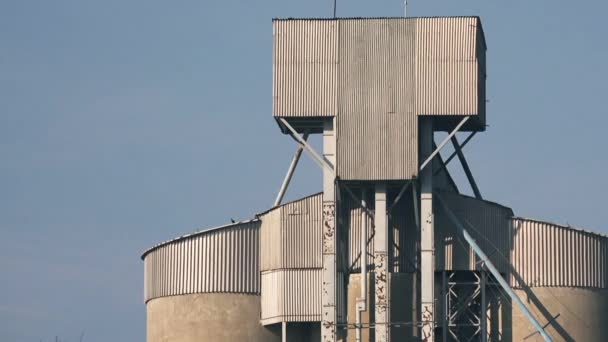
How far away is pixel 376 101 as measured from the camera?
10050cm

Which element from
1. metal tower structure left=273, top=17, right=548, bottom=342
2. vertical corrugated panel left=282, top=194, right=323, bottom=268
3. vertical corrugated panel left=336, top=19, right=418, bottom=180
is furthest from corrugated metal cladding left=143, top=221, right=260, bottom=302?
vertical corrugated panel left=336, top=19, right=418, bottom=180

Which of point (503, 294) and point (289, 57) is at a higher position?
point (289, 57)

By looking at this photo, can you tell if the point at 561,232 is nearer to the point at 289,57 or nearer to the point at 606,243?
the point at 606,243

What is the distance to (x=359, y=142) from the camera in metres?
100

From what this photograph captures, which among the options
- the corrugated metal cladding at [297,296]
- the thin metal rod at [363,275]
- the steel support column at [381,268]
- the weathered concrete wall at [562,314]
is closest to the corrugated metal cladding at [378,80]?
the steel support column at [381,268]

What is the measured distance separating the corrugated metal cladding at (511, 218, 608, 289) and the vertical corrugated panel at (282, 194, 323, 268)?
9.92 m

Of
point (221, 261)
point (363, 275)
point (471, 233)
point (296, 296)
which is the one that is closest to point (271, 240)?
point (221, 261)

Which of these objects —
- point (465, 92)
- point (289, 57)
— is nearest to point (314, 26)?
point (289, 57)

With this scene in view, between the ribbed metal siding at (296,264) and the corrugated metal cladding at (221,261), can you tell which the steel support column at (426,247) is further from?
the corrugated metal cladding at (221,261)

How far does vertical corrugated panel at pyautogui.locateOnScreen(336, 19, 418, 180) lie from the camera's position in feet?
327

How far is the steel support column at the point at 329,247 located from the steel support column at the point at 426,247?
13.9 feet

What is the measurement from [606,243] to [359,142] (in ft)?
47.5

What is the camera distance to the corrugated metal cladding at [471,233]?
102m

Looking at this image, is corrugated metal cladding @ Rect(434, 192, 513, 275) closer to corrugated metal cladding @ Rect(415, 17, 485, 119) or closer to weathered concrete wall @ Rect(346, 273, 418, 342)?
weathered concrete wall @ Rect(346, 273, 418, 342)
